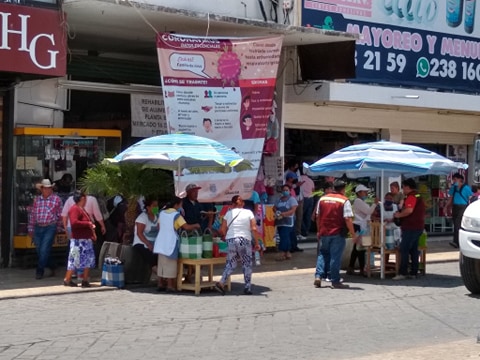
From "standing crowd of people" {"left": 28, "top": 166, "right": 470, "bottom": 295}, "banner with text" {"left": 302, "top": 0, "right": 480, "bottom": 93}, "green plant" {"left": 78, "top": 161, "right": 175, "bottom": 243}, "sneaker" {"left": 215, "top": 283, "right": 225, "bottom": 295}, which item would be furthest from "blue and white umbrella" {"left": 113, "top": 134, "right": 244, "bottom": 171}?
"banner with text" {"left": 302, "top": 0, "right": 480, "bottom": 93}

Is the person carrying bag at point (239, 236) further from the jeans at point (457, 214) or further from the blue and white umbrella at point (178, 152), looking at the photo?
the jeans at point (457, 214)

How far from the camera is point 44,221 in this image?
590 inches

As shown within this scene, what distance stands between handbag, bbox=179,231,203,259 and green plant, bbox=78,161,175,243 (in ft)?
4.50

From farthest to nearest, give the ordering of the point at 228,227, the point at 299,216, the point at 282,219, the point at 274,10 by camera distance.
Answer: the point at 299,216
the point at 274,10
the point at 282,219
the point at 228,227

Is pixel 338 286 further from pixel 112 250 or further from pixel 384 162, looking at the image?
pixel 112 250

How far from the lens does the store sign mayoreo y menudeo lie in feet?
46.6

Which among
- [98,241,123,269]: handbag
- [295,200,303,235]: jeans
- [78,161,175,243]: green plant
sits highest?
[78,161,175,243]: green plant

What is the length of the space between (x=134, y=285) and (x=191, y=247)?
1.35m

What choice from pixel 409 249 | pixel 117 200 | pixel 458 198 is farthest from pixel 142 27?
pixel 458 198

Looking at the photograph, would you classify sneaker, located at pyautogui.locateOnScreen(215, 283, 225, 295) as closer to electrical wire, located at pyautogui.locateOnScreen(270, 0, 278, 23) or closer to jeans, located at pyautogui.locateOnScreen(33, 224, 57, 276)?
jeans, located at pyautogui.locateOnScreen(33, 224, 57, 276)

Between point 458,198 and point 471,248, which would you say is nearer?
point 471,248

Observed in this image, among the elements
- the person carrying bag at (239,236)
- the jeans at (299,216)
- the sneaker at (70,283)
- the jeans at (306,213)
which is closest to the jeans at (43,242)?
the sneaker at (70,283)

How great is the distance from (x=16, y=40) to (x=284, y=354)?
25.4 ft

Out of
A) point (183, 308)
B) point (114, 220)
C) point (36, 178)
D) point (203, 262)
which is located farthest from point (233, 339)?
point (36, 178)
